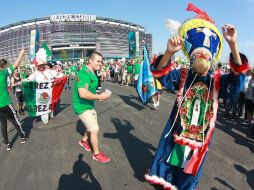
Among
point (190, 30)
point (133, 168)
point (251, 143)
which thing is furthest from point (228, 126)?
point (190, 30)

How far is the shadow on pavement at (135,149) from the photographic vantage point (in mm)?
4448

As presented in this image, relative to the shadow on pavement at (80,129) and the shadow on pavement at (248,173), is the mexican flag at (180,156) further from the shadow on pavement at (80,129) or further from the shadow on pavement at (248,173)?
the shadow on pavement at (80,129)

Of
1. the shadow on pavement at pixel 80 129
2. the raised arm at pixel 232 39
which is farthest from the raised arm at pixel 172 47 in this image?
the shadow on pavement at pixel 80 129

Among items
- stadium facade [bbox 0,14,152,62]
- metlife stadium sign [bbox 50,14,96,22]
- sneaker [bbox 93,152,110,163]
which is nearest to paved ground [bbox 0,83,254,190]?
sneaker [bbox 93,152,110,163]

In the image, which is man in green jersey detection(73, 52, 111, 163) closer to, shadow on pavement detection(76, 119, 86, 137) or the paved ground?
the paved ground

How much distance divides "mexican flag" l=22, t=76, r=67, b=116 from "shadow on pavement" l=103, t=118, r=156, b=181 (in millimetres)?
2155

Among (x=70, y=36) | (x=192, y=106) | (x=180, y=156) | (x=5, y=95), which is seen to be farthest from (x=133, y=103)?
(x=70, y=36)

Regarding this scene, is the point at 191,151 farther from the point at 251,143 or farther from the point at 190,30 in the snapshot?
the point at 251,143

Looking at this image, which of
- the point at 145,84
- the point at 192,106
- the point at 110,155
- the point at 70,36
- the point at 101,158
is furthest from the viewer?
the point at 70,36

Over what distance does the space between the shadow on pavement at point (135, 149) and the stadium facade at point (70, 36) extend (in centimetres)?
9234

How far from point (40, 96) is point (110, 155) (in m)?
3.57

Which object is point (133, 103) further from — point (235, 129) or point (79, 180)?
point (79, 180)

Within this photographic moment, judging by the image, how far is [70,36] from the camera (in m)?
102

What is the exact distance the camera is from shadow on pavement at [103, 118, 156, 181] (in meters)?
4.45
